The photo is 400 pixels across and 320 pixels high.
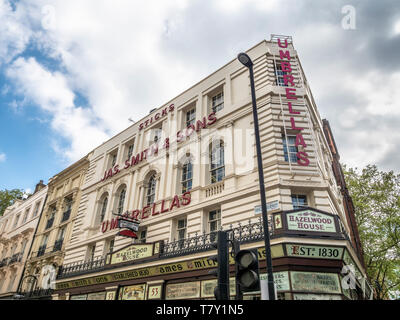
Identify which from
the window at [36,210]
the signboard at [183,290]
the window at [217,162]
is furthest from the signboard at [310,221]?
the window at [36,210]

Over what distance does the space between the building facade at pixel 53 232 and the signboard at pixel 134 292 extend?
10.2 meters

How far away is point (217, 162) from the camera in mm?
17188

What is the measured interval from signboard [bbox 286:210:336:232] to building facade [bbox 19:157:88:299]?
20635 mm

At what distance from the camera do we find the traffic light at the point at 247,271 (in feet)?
16.2

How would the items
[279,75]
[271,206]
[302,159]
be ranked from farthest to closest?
[279,75] → [302,159] → [271,206]

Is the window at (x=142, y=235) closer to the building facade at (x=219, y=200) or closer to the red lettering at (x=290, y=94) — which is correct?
the building facade at (x=219, y=200)

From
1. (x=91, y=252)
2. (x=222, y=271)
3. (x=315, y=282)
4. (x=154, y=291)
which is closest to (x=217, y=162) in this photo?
(x=154, y=291)

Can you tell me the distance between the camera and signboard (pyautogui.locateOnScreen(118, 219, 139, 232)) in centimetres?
1658

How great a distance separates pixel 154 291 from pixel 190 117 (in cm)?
1265

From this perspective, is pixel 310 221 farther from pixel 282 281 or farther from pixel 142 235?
pixel 142 235
